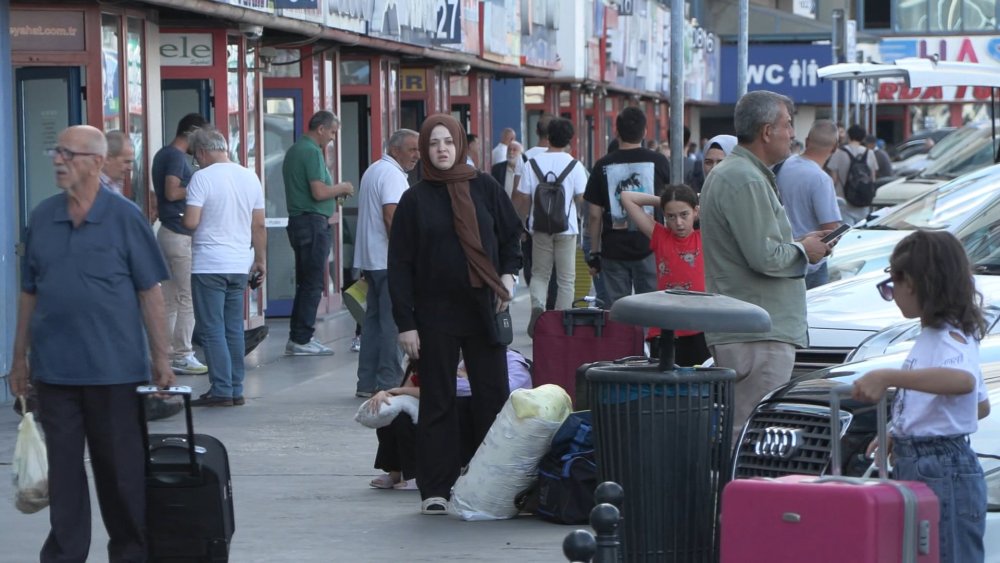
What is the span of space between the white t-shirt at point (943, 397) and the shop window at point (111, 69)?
8.06m

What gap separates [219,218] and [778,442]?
551cm

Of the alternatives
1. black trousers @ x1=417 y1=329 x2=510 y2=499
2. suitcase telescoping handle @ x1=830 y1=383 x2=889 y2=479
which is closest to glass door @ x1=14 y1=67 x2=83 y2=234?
black trousers @ x1=417 y1=329 x2=510 y2=499

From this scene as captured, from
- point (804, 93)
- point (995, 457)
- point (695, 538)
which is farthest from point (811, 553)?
point (804, 93)

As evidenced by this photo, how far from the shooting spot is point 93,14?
1153 cm

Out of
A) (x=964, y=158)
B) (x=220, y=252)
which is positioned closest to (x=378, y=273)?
(x=220, y=252)

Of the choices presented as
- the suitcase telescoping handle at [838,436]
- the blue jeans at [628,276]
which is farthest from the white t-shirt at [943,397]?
the blue jeans at [628,276]

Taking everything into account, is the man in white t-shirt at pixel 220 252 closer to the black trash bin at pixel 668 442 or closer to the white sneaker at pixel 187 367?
the white sneaker at pixel 187 367

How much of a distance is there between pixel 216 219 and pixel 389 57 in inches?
341

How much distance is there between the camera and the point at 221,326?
10641mm

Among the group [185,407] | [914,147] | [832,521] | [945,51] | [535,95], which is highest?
[945,51]

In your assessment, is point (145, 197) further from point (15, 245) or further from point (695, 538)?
point (695, 538)

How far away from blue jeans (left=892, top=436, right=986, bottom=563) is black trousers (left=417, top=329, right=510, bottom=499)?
9.37 ft

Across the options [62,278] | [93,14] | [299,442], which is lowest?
[299,442]

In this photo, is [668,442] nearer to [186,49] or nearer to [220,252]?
[220,252]
